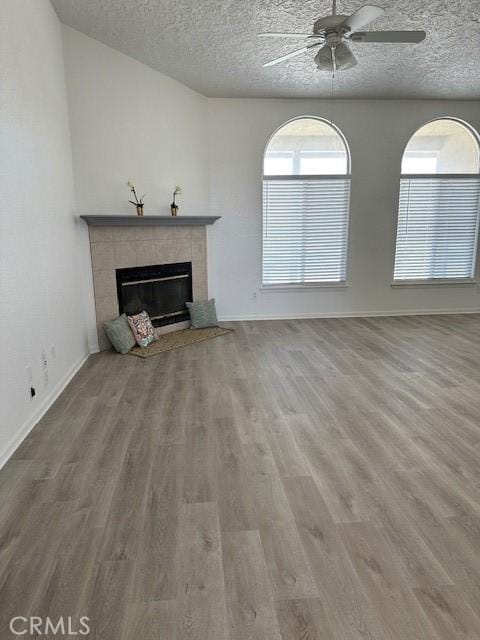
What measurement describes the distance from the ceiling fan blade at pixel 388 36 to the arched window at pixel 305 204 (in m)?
3.02

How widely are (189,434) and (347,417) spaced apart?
1169 mm

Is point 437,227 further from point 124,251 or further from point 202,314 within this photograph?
point 124,251

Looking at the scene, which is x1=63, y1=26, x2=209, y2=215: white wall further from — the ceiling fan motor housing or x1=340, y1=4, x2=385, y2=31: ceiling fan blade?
x1=340, y1=4, x2=385, y2=31: ceiling fan blade

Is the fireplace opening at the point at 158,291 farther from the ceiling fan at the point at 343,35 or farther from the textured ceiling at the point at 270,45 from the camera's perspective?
the ceiling fan at the point at 343,35

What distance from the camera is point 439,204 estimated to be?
20.4 feet

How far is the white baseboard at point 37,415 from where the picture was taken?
2.50 m

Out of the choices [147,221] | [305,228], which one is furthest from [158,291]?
[305,228]

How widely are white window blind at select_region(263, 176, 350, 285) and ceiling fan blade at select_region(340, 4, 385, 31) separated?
323 cm

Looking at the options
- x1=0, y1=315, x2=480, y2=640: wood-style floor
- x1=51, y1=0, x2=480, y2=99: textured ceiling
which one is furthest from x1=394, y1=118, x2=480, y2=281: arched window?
x1=0, y1=315, x2=480, y2=640: wood-style floor

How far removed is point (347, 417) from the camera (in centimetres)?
303

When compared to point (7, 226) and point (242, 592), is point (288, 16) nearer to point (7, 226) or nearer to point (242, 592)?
point (7, 226)

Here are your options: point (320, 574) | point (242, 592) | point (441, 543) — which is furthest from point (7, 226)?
point (441, 543)

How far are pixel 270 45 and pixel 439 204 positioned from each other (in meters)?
3.64

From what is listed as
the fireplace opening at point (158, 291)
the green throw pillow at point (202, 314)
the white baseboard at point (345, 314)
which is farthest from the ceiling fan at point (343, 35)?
the white baseboard at point (345, 314)
